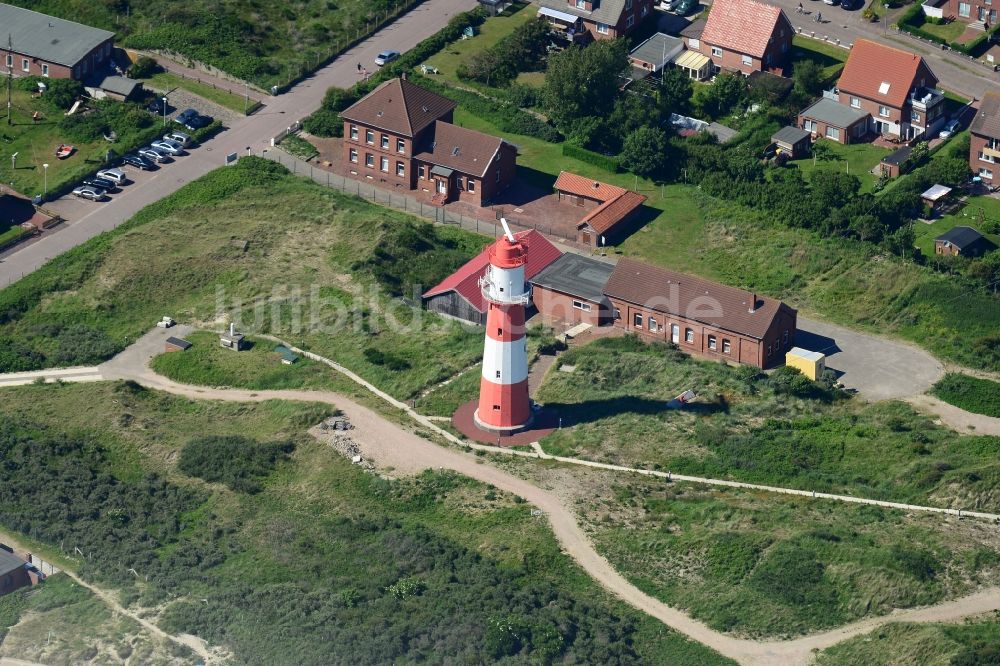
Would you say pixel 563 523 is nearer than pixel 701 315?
Yes

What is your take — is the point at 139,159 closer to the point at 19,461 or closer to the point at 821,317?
the point at 19,461

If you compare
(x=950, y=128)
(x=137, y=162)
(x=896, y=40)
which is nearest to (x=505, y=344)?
(x=137, y=162)

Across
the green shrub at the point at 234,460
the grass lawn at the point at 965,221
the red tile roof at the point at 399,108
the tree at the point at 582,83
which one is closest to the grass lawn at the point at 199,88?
the red tile roof at the point at 399,108

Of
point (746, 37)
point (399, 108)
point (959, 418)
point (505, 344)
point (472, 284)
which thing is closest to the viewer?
point (505, 344)

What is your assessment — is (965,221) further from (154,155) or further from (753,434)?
(154,155)

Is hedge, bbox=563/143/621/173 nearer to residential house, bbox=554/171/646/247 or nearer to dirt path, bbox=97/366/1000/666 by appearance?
residential house, bbox=554/171/646/247

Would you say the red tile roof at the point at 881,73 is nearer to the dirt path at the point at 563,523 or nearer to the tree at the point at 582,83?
the tree at the point at 582,83
